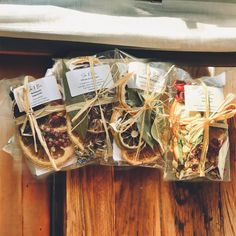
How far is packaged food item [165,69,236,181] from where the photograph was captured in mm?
1119

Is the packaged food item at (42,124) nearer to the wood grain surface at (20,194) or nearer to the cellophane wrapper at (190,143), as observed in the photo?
the wood grain surface at (20,194)

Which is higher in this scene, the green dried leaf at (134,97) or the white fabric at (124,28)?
the white fabric at (124,28)

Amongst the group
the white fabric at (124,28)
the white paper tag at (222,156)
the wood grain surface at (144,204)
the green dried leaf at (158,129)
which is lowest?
the wood grain surface at (144,204)

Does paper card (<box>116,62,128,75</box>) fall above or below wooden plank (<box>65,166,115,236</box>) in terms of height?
above

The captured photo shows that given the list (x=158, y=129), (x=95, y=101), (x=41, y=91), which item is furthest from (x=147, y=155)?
(x=41, y=91)

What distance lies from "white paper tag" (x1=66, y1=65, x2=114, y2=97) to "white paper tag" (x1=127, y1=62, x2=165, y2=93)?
5 cm

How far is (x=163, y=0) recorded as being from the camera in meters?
1.17

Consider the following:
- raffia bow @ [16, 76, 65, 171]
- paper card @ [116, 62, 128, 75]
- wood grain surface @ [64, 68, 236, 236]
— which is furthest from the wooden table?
paper card @ [116, 62, 128, 75]

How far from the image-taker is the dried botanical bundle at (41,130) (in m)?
1.11

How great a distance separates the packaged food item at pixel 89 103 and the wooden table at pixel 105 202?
0.08 meters

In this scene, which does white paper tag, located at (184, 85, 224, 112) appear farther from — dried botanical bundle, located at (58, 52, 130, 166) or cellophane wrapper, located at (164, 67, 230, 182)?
dried botanical bundle, located at (58, 52, 130, 166)

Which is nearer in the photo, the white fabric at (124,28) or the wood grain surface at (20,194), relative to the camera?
the white fabric at (124,28)

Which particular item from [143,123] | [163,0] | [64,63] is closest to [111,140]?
Answer: [143,123]

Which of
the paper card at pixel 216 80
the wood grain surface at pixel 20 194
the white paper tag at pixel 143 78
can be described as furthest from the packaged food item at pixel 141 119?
the wood grain surface at pixel 20 194
